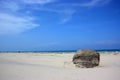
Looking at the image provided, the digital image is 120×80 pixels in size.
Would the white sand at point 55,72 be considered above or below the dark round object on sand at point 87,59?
below

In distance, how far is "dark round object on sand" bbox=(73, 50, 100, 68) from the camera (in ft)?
39.3

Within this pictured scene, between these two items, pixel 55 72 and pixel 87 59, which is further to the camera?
pixel 87 59

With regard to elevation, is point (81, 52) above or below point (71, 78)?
above

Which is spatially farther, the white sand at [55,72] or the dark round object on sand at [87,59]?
the dark round object on sand at [87,59]

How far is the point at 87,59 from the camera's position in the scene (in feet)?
39.7

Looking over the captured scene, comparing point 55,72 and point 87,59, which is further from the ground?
point 87,59

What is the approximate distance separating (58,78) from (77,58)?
194 inches

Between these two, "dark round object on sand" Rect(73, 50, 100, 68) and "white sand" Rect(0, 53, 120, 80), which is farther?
"dark round object on sand" Rect(73, 50, 100, 68)

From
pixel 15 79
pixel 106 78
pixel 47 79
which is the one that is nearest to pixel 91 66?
pixel 106 78

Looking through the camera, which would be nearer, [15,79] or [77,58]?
→ [15,79]

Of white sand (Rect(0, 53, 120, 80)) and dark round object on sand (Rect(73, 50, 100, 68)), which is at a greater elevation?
dark round object on sand (Rect(73, 50, 100, 68))

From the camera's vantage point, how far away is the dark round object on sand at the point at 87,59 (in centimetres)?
1199

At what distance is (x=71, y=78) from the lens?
7.80m

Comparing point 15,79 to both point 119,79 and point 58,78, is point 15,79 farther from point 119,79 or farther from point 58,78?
point 119,79
